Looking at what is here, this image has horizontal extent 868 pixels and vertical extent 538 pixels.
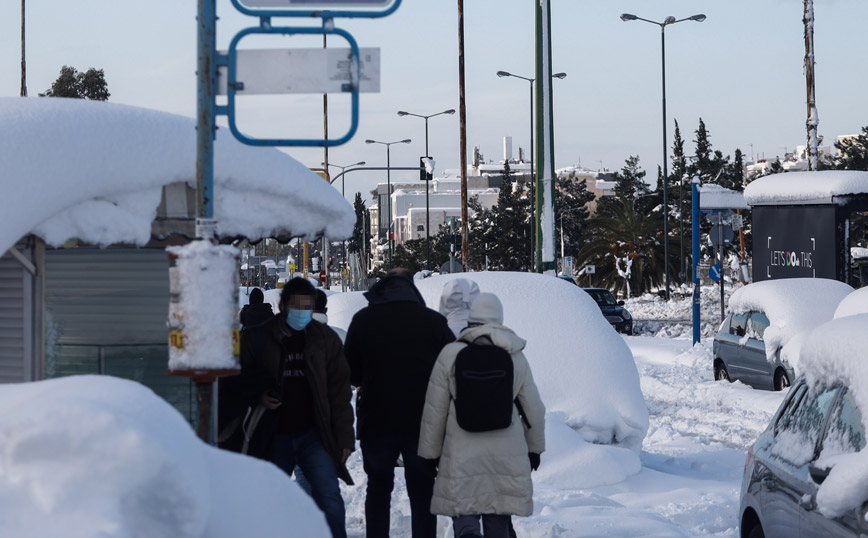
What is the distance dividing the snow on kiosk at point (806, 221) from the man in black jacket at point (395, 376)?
60.0 feet

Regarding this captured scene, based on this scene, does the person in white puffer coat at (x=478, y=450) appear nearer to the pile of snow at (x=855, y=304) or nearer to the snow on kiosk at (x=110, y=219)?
the snow on kiosk at (x=110, y=219)

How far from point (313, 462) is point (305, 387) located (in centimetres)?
40

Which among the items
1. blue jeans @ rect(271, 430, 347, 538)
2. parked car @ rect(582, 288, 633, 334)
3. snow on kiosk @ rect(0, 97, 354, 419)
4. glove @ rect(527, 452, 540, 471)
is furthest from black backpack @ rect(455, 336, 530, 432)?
parked car @ rect(582, 288, 633, 334)

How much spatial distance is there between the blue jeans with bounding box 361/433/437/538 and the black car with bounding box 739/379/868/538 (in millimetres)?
1705

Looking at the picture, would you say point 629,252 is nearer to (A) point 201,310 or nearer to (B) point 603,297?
(B) point 603,297

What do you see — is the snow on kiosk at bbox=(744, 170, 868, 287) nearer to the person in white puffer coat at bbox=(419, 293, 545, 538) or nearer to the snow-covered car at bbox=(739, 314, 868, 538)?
the snow-covered car at bbox=(739, 314, 868, 538)

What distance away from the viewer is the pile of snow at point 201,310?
4.73 meters

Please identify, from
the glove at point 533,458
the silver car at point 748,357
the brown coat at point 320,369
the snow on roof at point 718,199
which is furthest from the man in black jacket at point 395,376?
the snow on roof at point 718,199

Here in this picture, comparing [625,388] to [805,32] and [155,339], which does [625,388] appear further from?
[805,32]

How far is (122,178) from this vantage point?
7.24 metres

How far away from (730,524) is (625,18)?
4302 centimetres

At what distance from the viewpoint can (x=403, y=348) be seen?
6.69 meters

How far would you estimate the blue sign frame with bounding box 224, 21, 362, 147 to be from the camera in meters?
5.01

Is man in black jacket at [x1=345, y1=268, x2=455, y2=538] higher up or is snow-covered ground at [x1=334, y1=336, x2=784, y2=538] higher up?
man in black jacket at [x1=345, y1=268, x2=455, y2=538]
